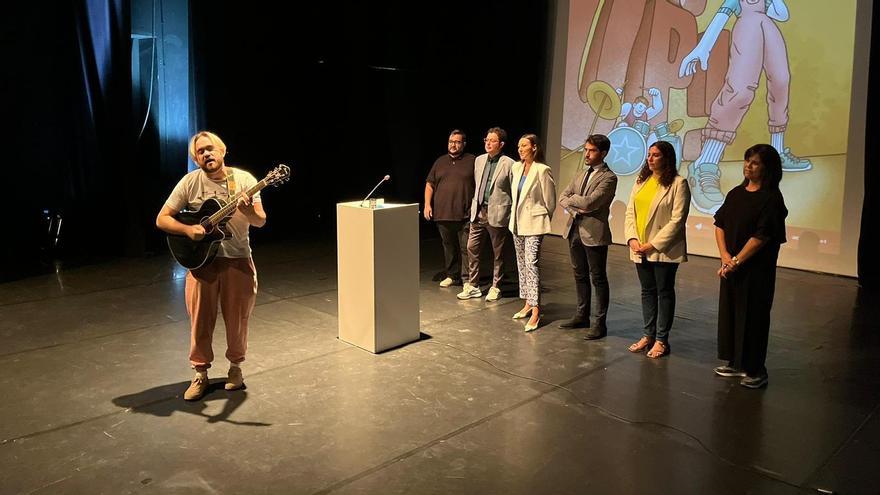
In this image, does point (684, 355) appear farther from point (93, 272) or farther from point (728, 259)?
point (93, 272)

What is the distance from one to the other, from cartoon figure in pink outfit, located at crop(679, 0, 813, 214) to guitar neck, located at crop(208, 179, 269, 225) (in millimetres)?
5575

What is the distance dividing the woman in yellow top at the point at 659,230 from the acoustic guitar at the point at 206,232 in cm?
215

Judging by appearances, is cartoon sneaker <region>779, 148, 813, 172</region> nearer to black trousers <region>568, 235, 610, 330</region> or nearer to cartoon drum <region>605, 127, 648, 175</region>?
cartoon drum <region>605, 127, 648, 175</region>

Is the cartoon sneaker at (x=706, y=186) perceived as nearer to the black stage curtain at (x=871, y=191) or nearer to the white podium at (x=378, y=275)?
the black stage curtain at (x=871, y=191)

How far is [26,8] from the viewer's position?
671 cm

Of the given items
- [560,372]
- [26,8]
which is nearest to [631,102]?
[560,372]

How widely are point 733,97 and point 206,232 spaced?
233 inches

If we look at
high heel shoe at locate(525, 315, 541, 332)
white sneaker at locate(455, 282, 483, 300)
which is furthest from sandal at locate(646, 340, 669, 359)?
white sneaker at locate(455, 282, 483, 300)

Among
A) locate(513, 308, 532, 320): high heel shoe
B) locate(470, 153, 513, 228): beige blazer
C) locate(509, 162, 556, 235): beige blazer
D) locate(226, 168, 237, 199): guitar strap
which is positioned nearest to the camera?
locate(226, 168, 237, 199): guitar strap

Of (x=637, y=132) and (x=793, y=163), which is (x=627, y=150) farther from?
(x=793, y=163)

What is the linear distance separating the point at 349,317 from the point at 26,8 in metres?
4.98

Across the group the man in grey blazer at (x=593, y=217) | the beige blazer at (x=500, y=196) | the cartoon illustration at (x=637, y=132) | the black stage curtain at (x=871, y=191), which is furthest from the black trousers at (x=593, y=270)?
the cartoon illustration at (x=637, y=132)

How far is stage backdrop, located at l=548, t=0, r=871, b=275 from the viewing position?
660cm

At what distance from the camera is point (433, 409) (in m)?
3.41
